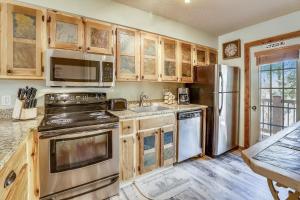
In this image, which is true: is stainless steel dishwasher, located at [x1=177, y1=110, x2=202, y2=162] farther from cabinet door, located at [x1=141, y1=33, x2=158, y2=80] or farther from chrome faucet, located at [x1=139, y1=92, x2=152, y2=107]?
cabinet door, located at [x1=141, y1=33, x2=158, y2=80]

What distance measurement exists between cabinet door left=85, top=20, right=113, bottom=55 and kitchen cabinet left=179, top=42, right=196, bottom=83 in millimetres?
1320

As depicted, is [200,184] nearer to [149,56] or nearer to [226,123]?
[226,123]

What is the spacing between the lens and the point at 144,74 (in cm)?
258

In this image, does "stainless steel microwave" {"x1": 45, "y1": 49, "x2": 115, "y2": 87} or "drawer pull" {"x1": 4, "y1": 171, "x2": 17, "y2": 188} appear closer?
"drawer pull" {"x1": 4, "y1": 171, "x2": 17, "y2": 188}

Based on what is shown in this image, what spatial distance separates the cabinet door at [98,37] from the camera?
2090 mm

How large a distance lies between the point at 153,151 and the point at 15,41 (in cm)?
203

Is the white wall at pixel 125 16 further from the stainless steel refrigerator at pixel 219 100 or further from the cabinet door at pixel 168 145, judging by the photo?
the cabinet door at pixel 168 145

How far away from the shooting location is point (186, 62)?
3.07m

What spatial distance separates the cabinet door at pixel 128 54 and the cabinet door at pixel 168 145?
2.96ft

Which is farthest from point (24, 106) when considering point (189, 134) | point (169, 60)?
point (189, 134)

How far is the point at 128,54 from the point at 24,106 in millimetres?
1397

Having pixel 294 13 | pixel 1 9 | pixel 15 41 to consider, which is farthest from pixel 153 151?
pixel 294 13

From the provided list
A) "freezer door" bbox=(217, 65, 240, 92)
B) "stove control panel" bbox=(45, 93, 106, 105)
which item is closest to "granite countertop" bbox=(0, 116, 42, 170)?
"stove control panel" bbox=(45, 93, 106, 105)

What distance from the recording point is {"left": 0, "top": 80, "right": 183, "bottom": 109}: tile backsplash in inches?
75.4
